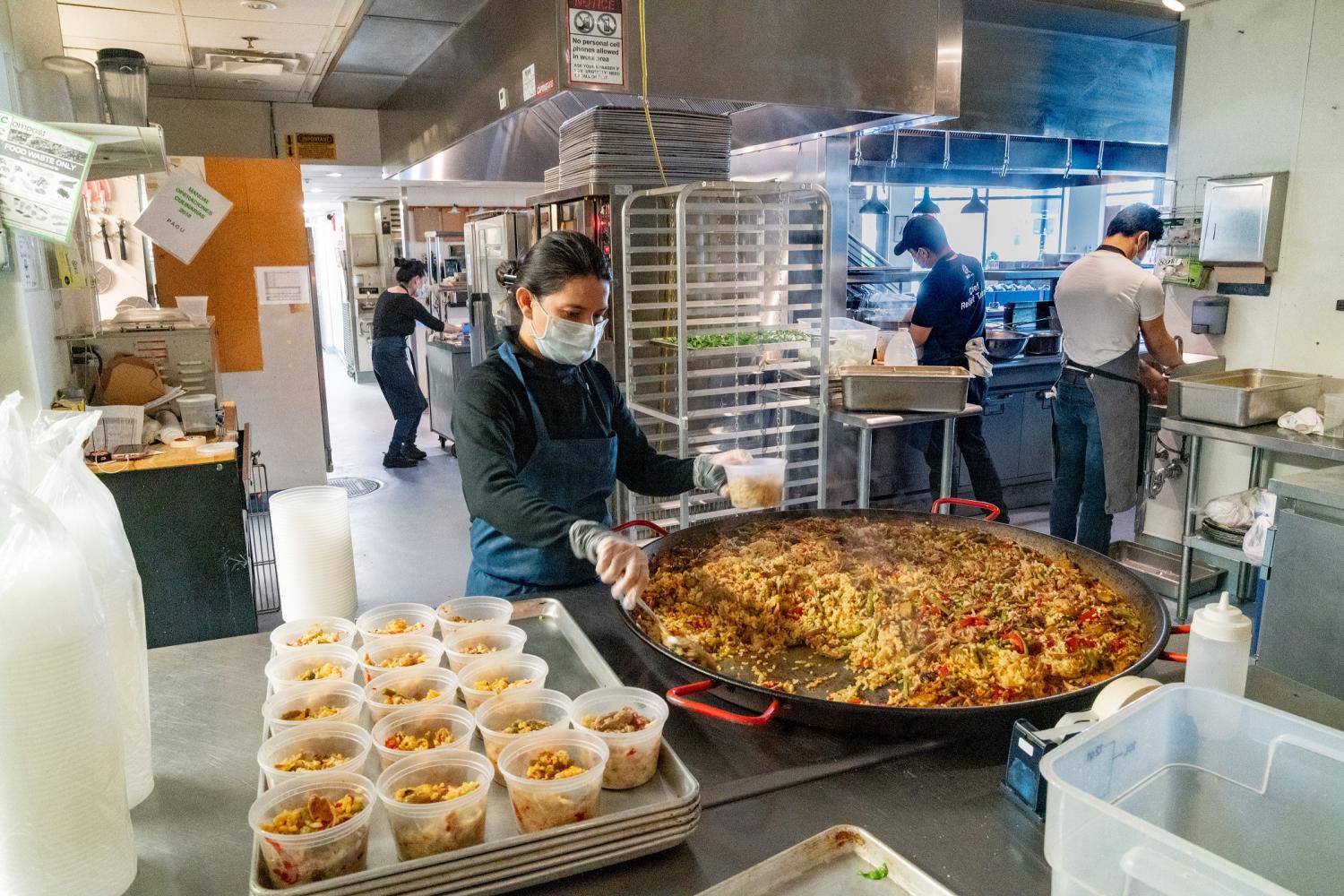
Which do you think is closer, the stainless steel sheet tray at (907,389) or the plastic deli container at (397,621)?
the plastic deli container at (397,621)

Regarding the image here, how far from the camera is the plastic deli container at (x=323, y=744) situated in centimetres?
117

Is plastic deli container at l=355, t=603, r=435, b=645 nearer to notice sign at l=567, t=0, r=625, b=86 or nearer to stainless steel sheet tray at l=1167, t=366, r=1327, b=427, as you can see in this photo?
notice sign at l=567, t=0, r=625, b=86

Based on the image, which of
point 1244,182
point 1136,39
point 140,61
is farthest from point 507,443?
point 1136,39

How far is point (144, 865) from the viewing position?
112cm

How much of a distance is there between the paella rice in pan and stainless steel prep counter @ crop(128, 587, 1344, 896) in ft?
0.40

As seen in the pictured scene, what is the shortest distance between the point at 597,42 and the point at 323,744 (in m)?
2.81

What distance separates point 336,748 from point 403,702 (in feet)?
0.48

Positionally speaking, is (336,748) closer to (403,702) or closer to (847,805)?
(403,702)

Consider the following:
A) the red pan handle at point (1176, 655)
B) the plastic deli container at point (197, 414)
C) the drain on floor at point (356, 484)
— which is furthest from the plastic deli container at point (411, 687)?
the drain on floor at point (356, 484)

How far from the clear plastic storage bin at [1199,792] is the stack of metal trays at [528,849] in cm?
45

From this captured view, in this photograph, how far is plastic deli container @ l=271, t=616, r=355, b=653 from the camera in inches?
58.4

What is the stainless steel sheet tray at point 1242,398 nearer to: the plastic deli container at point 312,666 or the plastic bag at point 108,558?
the plastic deli container at point 312,666

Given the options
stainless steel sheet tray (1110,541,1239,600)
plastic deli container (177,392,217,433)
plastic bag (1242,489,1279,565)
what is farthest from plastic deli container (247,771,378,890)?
stainless steel sheet tray (1110,541,1239,600)

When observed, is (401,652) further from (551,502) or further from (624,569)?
(551,502)
